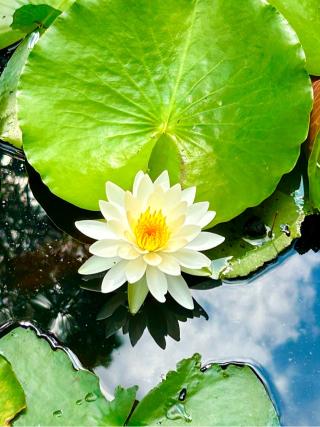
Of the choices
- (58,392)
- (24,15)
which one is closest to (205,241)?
(58,392)

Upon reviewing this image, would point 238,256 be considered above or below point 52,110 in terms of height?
below

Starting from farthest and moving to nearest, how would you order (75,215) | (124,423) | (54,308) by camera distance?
1. (75,215)
2. (54,308)
3. (124,423)

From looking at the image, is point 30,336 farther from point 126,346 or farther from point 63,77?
point 63,77

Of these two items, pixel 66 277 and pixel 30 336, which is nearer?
Result: pixel 30 336

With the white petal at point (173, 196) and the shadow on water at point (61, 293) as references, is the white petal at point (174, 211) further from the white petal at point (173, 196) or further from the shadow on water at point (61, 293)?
the shadow on water at point (61, 293)

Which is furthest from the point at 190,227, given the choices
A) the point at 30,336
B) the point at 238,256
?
the point at 30,336

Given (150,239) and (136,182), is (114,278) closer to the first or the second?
(150,239)

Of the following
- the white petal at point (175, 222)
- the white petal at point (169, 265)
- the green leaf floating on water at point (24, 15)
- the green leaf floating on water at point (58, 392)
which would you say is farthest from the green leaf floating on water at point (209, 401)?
the green leaf floating on water at point (24, 15)
